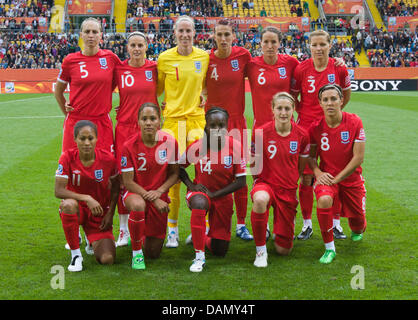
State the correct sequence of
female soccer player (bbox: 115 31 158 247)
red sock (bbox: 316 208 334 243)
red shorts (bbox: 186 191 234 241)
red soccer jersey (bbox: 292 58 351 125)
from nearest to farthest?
red sock (bbox: 316 208 334 243) → red shorts (bbox: 186 191 234 241) → female soccer player (bbox: 115 31 158 247) → red soccer jersey (bbox: 292 58 351 125)

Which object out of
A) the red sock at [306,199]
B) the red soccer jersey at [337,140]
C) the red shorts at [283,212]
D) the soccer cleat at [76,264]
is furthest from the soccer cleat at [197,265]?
the red soccer jersey at [337,140]

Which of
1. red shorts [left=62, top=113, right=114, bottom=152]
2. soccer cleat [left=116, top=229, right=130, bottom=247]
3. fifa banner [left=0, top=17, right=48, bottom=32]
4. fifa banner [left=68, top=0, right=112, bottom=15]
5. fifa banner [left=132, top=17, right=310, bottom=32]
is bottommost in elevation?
soccer cleat [left=116, top=229, right=130, bottom=247]

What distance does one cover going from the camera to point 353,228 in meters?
4.95

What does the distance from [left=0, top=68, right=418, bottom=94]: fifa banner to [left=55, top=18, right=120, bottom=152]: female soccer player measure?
2086 centimetres

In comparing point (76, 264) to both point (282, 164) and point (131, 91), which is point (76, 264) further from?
point (282, 164)

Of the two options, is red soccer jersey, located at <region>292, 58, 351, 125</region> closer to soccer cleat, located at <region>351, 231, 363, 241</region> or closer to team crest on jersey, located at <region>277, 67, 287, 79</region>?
team crest on jersey, located at <region>277, 67, 287, 79</region>

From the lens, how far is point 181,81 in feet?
16.6

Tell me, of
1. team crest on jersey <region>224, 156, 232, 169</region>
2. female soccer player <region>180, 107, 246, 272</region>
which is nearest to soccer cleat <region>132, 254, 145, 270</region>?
female soccer player <region>180, 107, 246, 272</region>

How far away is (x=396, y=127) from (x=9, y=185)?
9.17 metres

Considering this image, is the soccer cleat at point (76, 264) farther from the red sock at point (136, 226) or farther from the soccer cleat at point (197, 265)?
the soccer cleat at point (197, 265)

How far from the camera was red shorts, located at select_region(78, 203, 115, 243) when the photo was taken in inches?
178

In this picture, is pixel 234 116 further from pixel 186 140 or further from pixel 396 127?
pixel 396 127

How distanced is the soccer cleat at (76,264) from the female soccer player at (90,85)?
1279mm
